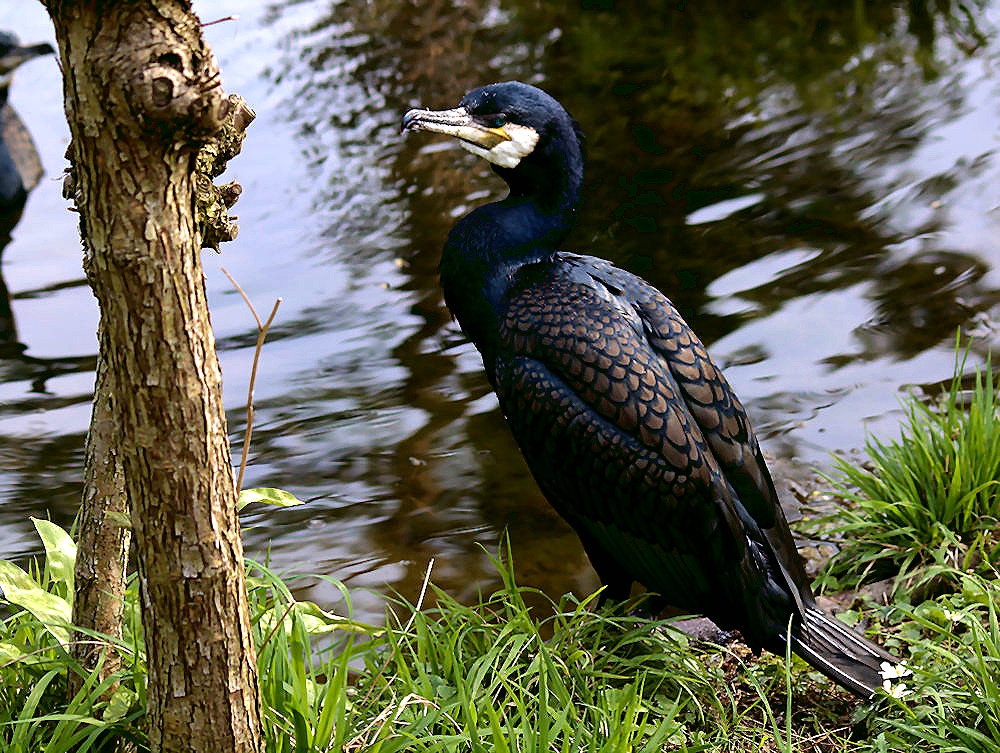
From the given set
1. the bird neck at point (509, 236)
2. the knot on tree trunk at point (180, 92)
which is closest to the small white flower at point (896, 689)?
the bird neck at point (509, 236)

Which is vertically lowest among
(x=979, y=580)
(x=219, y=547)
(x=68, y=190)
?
(x=979, y=580)

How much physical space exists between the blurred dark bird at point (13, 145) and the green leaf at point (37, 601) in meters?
5.01

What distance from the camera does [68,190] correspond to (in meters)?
2.27

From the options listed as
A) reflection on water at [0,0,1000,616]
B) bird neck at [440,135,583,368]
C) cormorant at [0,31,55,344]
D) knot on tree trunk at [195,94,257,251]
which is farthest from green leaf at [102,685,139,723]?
cormorant at [0,31,55,344]

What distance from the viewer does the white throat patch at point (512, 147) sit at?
9.93 feet

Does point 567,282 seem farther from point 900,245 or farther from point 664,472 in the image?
point 900,245

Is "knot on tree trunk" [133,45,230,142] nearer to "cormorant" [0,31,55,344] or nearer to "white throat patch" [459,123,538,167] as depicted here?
"white throat patch" [459,123,538,167]

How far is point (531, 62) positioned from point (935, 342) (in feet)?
13.1

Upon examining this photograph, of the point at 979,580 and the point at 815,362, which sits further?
the point at 815,362

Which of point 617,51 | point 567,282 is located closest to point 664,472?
point 567,282

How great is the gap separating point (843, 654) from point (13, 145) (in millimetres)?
6013

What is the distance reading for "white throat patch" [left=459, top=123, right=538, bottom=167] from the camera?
9.93 feet

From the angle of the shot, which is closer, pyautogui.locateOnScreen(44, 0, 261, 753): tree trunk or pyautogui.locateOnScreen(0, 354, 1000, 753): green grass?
pyautogui.locateOnScreen(44, 0, 261, 753): tree trunk

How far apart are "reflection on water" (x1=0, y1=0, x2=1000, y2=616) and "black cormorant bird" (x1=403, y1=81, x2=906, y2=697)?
0.79 metres
